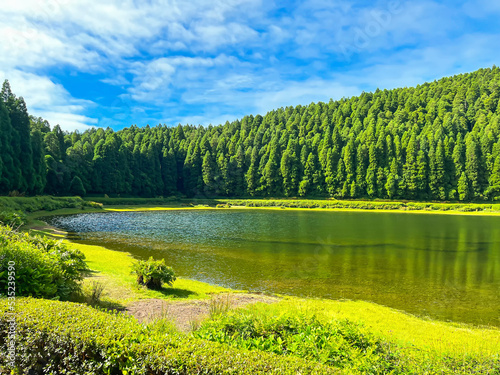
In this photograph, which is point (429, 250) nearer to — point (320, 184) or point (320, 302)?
point (320, 302)

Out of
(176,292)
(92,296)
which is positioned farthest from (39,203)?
(92,296)

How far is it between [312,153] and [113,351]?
11293 centimetres

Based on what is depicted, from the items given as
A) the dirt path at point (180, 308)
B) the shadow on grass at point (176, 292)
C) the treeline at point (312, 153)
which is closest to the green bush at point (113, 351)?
the dirt path at point (180, 308)

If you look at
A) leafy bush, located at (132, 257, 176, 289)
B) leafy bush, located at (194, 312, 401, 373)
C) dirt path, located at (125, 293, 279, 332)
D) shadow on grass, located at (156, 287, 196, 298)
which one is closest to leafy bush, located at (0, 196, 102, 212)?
leafy bush, located at (132, 257, 176, 289)

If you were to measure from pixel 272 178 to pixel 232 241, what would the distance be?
8221 cm

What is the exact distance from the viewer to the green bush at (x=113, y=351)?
4270mm

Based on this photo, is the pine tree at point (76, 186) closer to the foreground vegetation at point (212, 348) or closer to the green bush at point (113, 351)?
the foreground vegetation at point (212, 348)

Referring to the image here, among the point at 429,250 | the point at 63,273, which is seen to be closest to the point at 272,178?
the point at 429,250

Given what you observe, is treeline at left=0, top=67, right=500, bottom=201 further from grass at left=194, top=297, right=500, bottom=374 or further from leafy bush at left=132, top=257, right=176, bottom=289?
grass at left=194, top=297, right=500, bottom=374

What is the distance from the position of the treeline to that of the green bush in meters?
62.3

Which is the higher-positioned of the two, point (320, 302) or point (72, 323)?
point (72, 323)

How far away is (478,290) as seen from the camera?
1538 centimetres

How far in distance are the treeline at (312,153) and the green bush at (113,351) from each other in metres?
62.3

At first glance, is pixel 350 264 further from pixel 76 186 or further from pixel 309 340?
pixel 76 186
